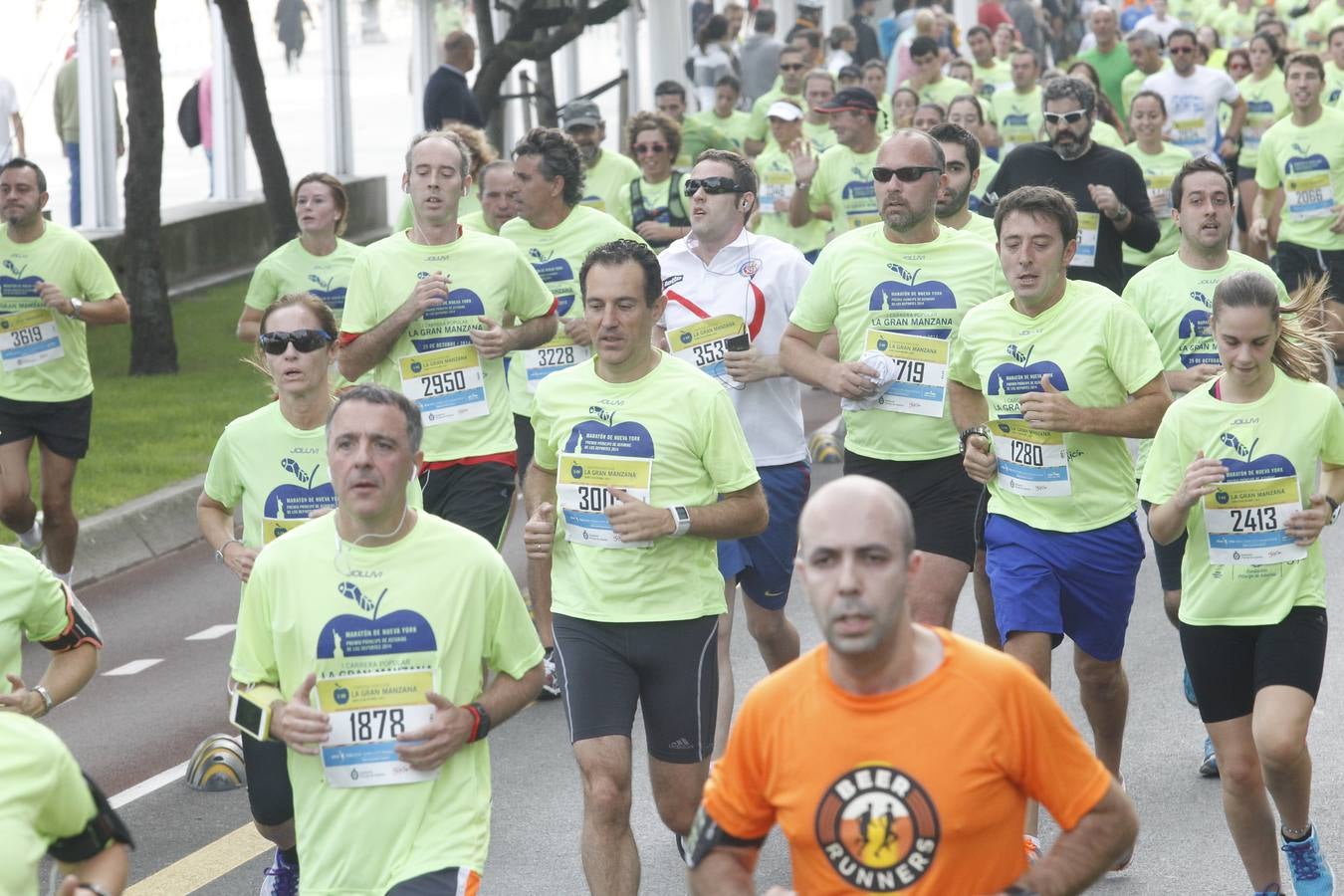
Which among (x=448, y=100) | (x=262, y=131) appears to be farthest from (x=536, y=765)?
(x=262, y=131)

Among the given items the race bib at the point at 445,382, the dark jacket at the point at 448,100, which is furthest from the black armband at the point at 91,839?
the dark jacket at the point at 448,100

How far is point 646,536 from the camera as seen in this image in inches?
247

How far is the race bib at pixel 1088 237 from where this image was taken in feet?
34.2

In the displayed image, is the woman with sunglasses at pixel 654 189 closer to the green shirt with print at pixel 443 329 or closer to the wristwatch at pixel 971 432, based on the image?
the green shirt with print at pixel 443 329

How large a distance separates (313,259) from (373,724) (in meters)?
5.78

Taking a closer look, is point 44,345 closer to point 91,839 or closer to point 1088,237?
point 1088,237

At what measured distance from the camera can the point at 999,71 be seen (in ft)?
80.3

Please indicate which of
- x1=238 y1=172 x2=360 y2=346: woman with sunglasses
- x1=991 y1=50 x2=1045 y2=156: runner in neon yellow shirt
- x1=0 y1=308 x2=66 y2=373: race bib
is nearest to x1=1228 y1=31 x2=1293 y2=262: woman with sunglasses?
x1=991 y1=50 x2=1045 y2=156: runner in neon yellow shirt

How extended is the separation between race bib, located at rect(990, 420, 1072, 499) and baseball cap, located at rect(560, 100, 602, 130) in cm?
709

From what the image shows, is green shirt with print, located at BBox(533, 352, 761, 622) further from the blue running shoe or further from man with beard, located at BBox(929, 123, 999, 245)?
man with beard, located at BBox(929, 123, 999, 245)

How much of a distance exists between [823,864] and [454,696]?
1.34 meters

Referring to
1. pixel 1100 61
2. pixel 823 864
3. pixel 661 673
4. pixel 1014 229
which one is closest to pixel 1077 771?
pixel 823 864

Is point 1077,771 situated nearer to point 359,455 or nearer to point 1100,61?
point 359,455

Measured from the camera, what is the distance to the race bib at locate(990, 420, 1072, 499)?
7.08 meters
